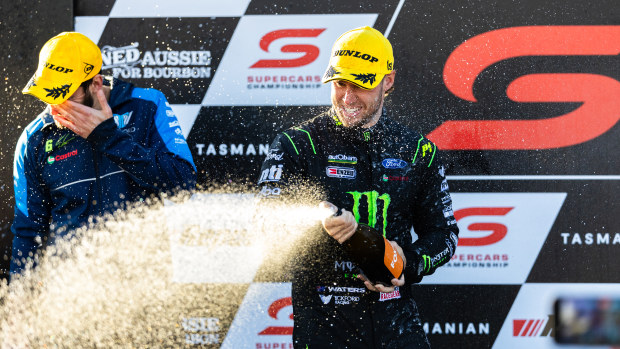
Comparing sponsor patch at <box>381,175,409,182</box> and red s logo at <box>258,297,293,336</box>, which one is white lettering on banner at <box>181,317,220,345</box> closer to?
red s logo at <box>258,297,293,336</box>

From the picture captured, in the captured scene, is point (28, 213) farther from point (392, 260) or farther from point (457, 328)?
point (457, 328)

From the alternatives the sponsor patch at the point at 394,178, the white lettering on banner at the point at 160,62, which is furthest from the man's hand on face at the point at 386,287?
the white lettering on banner at the point at 160,62

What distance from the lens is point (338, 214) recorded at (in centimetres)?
209

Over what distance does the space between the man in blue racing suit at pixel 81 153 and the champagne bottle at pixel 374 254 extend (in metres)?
0.82

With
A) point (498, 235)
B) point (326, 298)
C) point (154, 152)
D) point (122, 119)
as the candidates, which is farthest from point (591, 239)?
point (122, 119)

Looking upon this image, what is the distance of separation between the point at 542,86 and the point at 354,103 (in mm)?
1428

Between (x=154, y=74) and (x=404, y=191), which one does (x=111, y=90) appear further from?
(x=404, y=191)

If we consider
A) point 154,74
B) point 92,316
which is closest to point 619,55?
point 154,74

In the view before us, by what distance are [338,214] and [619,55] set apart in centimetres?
211

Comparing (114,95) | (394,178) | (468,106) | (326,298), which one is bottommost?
(326,298)

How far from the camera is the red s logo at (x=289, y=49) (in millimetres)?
3492

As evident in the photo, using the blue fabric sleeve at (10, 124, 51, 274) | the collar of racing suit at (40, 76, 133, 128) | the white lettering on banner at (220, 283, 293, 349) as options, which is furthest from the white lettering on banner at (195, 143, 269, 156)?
the blue fabric sleeve at (10, 124, 51, 274)

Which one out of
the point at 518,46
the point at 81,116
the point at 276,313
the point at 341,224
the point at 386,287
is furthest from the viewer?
the point at 276,313

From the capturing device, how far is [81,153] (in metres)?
2.66
